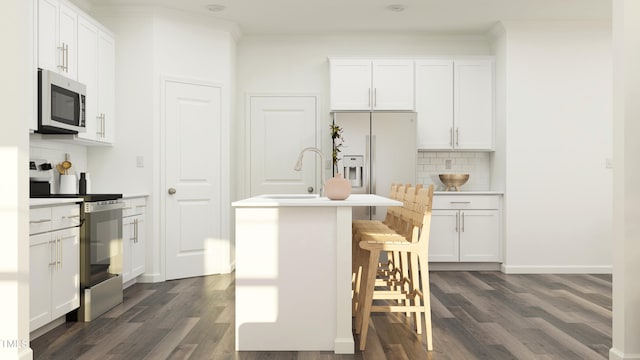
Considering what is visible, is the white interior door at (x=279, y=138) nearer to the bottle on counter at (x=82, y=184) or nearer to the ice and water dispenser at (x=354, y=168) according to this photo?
the ice and water dispenser at (x=354, y=168)

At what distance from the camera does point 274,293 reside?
120 inches

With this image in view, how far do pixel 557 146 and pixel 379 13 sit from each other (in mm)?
2444

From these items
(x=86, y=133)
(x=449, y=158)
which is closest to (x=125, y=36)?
(x=86, y=133)

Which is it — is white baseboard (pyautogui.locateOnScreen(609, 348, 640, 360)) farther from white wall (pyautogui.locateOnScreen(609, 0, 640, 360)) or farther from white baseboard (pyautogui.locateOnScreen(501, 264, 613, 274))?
white baseboard (pyautogui.locateOnScreen(501, 264, 613, 274))

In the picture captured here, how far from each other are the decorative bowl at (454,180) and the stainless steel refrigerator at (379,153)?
52 cm

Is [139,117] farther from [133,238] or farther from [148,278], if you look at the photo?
[148,278]

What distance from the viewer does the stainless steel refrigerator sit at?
5.73 m

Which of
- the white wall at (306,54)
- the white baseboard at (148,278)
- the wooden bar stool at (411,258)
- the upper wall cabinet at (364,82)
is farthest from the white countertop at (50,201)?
the upper wall cabinet at (364,82)

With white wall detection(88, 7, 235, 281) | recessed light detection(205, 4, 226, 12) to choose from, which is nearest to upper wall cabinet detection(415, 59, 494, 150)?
recessed light detection(205, 4, 226, 12)

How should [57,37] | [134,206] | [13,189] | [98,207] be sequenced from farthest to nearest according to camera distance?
[134,206] < [57,37] < [98,207] < [13,189]

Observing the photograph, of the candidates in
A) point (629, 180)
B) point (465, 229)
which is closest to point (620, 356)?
point (629, 180)

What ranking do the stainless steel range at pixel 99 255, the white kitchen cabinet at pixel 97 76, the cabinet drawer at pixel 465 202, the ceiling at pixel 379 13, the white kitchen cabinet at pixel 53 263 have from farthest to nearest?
the cabinet drawer at pixel 465 202
the ceiling at pixel 379 13
the white kitchen cabinet at pixel 97 76
the stainless steel range at pixel 99 255
the white kitchen cabinet at pixel 53 263

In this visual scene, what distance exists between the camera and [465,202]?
19.2 feet

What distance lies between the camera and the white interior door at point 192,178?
210 inches
